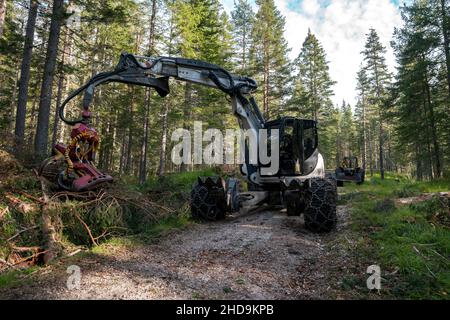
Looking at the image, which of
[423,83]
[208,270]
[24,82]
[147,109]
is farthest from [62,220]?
[423,83]

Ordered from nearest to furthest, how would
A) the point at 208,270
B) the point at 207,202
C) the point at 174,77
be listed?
the point at 208,270
the point at 174,77
the point at 207,202

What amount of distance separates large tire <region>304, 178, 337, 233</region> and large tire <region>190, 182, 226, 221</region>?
101 inches

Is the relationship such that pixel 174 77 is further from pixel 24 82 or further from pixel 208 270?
pixel 24 82

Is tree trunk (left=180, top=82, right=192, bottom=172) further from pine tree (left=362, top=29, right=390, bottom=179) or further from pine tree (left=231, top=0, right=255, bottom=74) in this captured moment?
pine tree (left=362, top=29, right=390, bottom=179)

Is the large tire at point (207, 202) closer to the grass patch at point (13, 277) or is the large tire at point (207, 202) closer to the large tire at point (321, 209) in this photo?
the large tire at point (321, 209)

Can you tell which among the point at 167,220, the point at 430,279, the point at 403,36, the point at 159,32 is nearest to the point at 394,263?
the point at 430,279

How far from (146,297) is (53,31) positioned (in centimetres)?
1166

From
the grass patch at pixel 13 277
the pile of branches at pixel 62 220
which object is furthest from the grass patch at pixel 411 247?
the pile of branches at pixel 62 220

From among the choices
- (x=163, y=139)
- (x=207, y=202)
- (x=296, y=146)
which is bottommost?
(x=207, y=202)

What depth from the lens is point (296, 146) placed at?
8539mm

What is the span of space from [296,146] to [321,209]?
2543 mm

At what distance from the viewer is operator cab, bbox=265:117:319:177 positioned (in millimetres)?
8516

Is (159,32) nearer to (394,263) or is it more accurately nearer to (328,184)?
(328,184)

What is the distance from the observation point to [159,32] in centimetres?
1970
